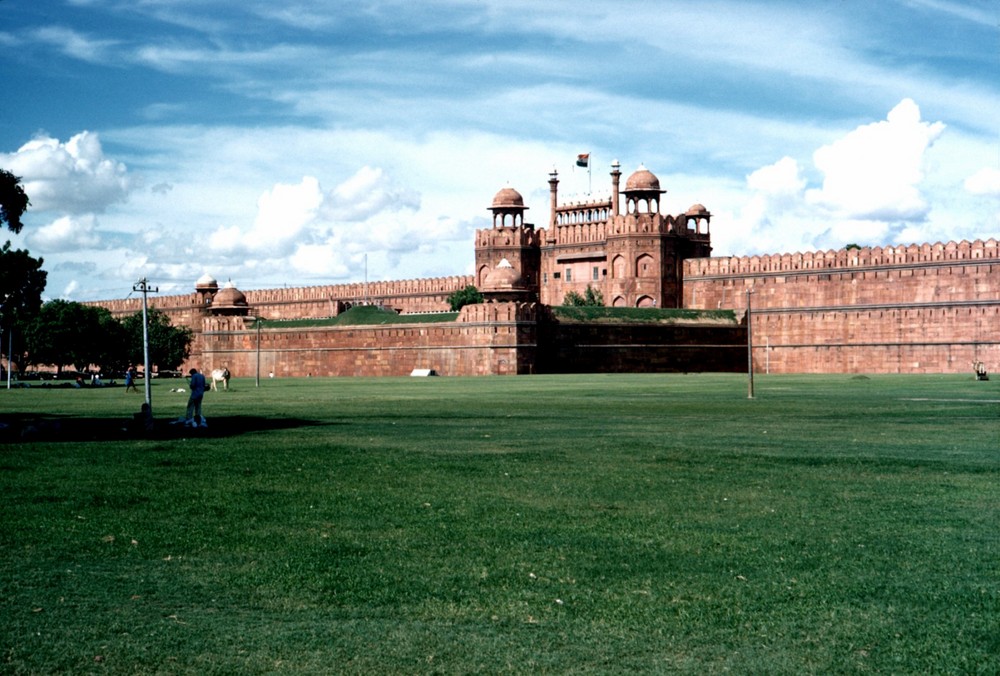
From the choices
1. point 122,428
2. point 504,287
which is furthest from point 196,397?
point 504,287

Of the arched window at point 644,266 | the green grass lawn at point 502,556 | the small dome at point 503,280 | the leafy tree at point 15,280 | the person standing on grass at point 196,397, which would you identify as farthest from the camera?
the arched window at point 644,266

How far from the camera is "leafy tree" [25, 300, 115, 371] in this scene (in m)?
74.1

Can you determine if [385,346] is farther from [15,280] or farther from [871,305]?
[15,280]

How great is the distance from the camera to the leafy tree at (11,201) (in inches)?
858

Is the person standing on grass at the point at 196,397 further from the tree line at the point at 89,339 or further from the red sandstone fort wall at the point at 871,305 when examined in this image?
the tree line at the point at 89,339

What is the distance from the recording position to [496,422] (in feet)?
70.6

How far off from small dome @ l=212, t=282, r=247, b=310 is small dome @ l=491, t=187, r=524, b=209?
54.6ft

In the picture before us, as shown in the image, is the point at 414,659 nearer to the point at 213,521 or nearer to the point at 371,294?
the point at 213,521

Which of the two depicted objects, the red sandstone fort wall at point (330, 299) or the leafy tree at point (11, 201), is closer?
the leafy tree at point (11, 201)

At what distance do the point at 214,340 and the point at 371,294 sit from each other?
14.2m

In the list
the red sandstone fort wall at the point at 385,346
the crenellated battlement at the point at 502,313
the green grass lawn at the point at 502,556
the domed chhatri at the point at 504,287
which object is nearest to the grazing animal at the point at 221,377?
the red sandstone fort wall at the point at 385,346

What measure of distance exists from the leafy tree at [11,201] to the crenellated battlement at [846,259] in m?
50.2

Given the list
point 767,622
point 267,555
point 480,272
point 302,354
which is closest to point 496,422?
point 267,555

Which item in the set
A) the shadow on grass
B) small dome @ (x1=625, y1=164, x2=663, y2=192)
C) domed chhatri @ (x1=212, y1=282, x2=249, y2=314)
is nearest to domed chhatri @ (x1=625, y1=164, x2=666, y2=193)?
small dome @ (x1=625, y1=164, x2=663, y2=192)
